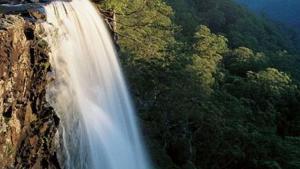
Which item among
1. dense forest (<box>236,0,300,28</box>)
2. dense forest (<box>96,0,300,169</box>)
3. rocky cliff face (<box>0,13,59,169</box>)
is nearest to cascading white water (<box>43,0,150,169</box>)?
rocky cliff face (<box>0,13,59,169</box>)

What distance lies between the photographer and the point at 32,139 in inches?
455

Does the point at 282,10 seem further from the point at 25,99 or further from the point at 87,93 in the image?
the point at 25,99

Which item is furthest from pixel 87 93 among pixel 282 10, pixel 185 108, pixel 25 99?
pixel 282 10

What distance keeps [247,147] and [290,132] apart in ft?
39.2

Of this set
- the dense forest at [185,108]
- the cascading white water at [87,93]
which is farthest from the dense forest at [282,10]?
the cascading white water at [87,93]

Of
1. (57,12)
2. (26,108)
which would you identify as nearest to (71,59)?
(57,12)

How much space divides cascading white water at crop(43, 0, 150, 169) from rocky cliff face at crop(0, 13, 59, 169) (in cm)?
82

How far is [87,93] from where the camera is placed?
16656mm

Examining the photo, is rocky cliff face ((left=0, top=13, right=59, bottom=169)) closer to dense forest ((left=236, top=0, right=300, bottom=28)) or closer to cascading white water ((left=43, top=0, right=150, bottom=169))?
cascading white water ((left=43, top=0, right=150, bottom=169))

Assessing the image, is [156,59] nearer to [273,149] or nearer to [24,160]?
[273,149]

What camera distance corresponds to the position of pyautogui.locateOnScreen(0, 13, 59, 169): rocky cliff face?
34.3 feet

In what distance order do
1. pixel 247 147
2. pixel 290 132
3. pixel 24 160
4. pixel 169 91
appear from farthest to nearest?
pixel 290 132, pixel 247 147, pixel 169 91, pixel 24 160

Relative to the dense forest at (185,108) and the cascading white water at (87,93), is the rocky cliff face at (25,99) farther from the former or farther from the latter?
the dense forest at (185,108)

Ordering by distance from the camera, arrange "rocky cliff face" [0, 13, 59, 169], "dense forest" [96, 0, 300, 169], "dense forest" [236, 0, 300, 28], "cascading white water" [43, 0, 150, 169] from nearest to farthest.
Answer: "rocky cliff face" [0, 13, 59, 169] < "cascading white water" [43, 0, 150, 169] < "dense forest" [96, 0, 300, 169] < "dense forest" [236, 0, 300, 28]
